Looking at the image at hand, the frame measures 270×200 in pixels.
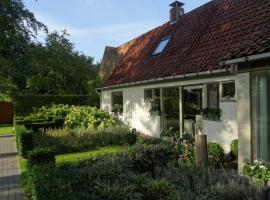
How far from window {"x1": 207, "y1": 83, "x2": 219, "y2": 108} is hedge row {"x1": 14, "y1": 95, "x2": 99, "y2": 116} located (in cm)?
1949

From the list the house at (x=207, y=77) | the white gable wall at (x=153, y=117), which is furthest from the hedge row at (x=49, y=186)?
the white gable wall at (x=153, y=117)

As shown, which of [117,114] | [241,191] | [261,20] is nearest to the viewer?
[241,191]

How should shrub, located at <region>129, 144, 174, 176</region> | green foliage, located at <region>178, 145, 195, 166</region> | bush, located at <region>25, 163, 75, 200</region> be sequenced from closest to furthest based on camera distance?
1. bush, located at <region>25, 163, 75, 200</region>
2. shrub, located at <region>129, 144, 174, 176</region>
3. green foliage, located at <region>178, 145, 195, 166</region>

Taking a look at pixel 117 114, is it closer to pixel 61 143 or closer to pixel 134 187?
pixel 61 143

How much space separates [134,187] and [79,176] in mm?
1341

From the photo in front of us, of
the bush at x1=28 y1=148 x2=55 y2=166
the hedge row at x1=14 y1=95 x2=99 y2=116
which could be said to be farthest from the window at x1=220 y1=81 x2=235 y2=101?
the hedge row at x1=14 y1=95 x2=99 y2=116

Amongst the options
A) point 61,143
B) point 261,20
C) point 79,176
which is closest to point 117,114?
point 61,143

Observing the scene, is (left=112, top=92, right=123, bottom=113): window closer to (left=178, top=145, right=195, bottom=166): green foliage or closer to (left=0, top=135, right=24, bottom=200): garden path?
(left=0, top=135, right=24, bottom=200): garden path

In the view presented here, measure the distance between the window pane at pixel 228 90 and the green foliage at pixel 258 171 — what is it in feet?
12.4

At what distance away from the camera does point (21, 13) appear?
13.4 meters

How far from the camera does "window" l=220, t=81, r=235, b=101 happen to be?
39.3 feet

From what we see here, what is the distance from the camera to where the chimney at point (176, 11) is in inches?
844

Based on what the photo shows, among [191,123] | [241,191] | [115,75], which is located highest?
[115,75]

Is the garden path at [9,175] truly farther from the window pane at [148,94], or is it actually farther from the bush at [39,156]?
the window pane at [148,94]
